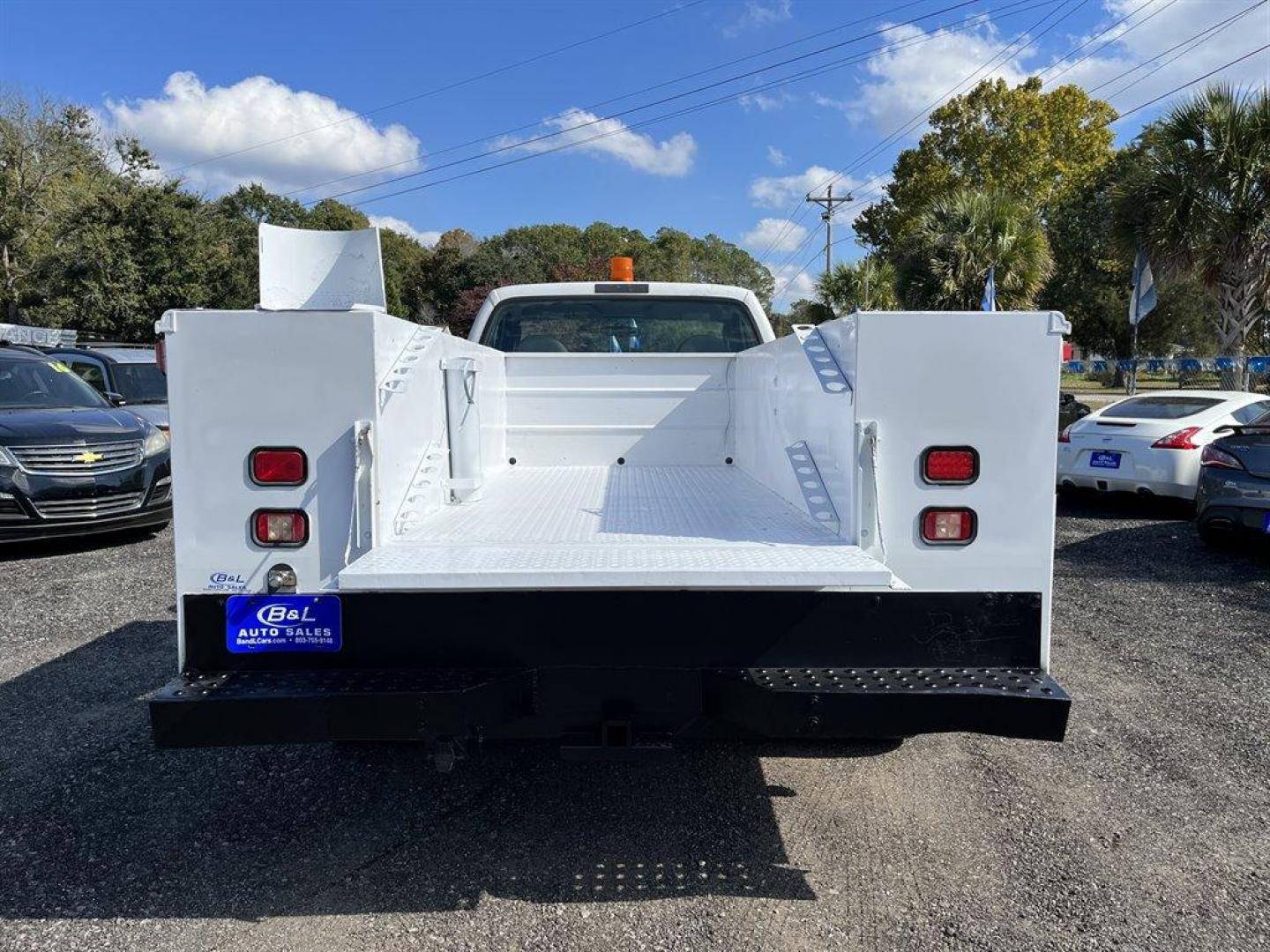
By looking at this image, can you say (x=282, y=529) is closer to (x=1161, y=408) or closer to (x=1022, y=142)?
(x=1161, y=408)

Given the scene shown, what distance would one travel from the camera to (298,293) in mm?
3016

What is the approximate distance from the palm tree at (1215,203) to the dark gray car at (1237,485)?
9.31 m

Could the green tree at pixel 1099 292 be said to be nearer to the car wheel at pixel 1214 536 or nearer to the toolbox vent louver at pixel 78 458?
the car wheel at pixel 1214 536

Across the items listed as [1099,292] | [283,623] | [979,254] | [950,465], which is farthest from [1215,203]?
[1099,292]

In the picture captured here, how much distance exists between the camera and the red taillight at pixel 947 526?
8.71 feet

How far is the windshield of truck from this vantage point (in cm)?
579

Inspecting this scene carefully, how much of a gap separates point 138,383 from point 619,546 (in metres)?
11.3

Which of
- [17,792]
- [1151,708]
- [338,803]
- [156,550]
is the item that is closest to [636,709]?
[338,803]

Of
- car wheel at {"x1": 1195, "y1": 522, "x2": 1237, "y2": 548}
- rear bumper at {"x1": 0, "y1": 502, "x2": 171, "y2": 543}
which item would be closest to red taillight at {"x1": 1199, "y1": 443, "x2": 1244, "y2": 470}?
car wheel at {"x1": 1195, "y1": 522, "x2": 1237, "y2": 548}

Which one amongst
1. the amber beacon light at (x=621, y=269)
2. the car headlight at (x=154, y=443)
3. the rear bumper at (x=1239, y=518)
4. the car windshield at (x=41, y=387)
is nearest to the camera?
the amber beacon light at (x=621, y=269)

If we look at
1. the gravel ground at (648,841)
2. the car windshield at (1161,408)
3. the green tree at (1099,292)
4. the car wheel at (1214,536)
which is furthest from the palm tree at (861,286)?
the gravel ground at (648,841)

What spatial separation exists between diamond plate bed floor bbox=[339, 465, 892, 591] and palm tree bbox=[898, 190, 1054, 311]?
19.2 meters

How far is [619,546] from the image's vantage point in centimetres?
274

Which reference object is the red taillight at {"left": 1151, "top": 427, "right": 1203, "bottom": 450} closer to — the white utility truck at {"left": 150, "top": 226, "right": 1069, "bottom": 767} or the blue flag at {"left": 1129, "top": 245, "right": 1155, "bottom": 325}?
the blue flag at {"left": 1129, "top": 245, "right": 1155, "bottom": 325}
